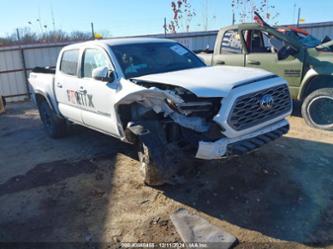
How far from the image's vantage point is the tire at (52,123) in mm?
6914

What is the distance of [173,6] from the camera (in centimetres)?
1425

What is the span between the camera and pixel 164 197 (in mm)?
4215

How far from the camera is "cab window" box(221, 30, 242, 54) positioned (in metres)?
7.62

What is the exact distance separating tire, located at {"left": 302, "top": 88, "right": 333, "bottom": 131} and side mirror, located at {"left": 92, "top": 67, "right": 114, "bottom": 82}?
395 centimetres

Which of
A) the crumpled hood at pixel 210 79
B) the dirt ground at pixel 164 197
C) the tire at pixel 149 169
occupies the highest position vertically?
the crumpled hood at pixel 210 79

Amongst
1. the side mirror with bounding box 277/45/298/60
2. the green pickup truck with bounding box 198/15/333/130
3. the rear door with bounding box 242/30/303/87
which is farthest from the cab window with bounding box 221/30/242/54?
the side mirror with bounding box 277/45/298/60

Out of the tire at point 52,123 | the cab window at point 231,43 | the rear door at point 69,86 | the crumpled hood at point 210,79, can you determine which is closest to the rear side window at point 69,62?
the rear door at point 69,86

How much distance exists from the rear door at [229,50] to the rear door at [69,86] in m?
3.41

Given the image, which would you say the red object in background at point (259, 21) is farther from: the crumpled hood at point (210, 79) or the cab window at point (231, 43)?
the crumpled hood at point (210, 79)

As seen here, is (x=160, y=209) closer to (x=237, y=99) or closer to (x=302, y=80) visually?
(x=237, y=99)

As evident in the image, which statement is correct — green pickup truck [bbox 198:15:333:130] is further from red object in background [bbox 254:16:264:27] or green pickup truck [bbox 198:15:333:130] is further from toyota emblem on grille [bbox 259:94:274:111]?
toyota emblem on grille [bbox 259:94:274:111]

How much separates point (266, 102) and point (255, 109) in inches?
7.5

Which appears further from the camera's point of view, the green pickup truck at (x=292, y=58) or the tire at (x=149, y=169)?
the green pickup truck at (x=292, y=58)

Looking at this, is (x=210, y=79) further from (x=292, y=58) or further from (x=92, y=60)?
(x=292, y=58)
